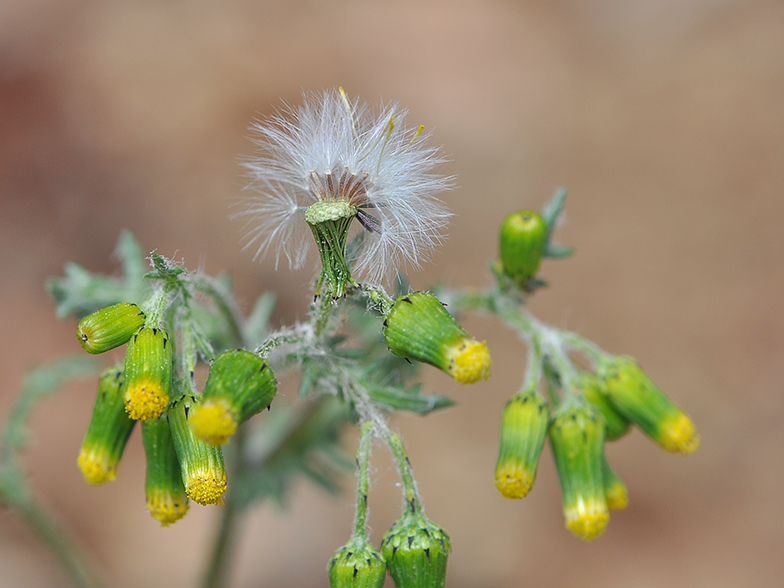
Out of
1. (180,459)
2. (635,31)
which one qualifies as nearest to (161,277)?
(180,459)

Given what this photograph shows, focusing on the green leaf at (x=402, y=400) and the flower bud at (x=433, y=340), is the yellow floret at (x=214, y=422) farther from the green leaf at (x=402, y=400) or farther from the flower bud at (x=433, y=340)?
the green leaf at (x=402, y=400)

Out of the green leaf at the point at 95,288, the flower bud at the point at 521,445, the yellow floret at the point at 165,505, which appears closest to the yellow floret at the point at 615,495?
the flower bud at the point at 521,445

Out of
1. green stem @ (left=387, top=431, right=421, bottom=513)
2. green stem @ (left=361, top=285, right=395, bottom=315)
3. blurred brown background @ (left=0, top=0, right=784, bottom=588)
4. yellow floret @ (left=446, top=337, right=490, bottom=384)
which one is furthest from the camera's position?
blurred brown background @ (left=0, top=0, right=784, bottom=588)

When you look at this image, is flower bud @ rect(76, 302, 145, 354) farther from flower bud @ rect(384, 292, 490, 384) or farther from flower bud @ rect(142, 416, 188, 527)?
flower bud @ rect(384, 292, 490, 384)

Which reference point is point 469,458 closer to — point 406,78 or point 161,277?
point 406,78

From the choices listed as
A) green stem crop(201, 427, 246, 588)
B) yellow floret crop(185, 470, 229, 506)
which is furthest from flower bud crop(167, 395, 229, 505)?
green stem crop(201, 427, 246, 588)

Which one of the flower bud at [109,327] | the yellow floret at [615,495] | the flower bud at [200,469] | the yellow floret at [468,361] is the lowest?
the flower bud at [200,469]
